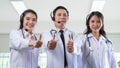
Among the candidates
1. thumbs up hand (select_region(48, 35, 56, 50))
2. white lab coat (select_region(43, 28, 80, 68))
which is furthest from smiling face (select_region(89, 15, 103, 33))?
thumbs up hand (select_region(48, 35, 56, 50))

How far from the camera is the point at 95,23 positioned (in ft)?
9.17

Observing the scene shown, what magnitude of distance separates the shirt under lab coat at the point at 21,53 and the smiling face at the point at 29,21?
0.34 ft

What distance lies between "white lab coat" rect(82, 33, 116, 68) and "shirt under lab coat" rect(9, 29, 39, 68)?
56 centimetres

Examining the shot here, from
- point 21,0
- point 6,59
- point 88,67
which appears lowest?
point 6,59

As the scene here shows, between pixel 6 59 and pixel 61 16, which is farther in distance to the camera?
pixel 6 59

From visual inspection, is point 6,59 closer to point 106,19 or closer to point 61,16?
point 106,19

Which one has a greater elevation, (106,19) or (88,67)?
(106,19)

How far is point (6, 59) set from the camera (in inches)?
299

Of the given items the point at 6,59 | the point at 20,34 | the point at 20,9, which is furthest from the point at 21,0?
the point at 20,34

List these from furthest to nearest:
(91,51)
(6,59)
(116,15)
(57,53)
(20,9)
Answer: (6,59) → (116,15) → (20,9) → (91,51) → (57,53)

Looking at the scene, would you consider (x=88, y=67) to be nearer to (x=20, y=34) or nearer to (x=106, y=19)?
(x=20, y=34)

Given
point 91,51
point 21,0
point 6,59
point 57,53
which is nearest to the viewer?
point 57,53

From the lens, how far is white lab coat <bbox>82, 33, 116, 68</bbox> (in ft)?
9.05

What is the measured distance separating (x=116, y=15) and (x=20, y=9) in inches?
105
